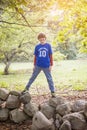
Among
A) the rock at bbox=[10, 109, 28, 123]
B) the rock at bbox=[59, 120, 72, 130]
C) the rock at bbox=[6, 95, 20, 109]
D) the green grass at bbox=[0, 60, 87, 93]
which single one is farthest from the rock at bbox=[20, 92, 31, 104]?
the green grass at bbox=[0, 60, 87, 93]

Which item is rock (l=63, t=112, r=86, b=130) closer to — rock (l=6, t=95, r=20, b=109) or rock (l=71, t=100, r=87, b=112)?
rock (l=71, t=100, r=87, b=112)

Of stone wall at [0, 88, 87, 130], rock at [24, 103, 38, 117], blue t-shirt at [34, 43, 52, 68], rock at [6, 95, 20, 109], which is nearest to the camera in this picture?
stone wall at [0, 88, 87, 130]

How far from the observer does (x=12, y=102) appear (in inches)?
269

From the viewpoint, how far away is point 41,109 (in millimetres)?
6668

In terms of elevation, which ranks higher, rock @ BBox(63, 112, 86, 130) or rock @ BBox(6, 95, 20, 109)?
rock @ BBox(6, 95, 20, 109)

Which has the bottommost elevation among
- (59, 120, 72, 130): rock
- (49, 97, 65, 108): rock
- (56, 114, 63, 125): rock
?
(59, 120, 72, 130): rock

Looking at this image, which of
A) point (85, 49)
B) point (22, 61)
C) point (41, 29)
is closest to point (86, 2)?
point (85, 49)

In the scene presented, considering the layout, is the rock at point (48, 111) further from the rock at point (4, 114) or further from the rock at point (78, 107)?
the rock at point (4, 114)

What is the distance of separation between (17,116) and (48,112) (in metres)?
0.75

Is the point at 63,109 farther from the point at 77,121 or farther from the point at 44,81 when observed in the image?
the point at 44,81

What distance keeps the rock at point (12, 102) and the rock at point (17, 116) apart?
5.2 inches

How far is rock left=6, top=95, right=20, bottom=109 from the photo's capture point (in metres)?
6.82

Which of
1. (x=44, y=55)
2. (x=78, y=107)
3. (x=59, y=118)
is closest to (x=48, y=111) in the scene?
(x=59, y=118)

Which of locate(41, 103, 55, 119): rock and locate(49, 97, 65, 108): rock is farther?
locate(49, 97, 65, 108): rock
